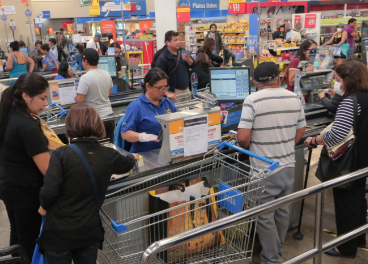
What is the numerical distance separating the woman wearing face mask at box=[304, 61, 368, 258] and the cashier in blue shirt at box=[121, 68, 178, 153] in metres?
1.28

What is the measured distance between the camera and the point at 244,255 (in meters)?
2.35

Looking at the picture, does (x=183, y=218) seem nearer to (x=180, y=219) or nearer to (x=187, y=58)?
(x=180, y=219)

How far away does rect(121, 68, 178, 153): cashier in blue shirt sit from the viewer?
2848 millimetres

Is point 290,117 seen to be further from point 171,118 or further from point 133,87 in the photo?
point 133,87

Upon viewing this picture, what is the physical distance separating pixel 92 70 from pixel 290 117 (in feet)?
8.21

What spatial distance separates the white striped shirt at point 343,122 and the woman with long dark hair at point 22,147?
203cm

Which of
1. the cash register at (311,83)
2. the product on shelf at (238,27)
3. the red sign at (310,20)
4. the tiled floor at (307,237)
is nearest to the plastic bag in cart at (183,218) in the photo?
the tiled floor at (307,237)

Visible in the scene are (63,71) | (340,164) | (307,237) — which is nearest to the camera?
(340,164)

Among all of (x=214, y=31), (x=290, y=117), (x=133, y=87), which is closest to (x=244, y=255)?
(x=290, y=117)

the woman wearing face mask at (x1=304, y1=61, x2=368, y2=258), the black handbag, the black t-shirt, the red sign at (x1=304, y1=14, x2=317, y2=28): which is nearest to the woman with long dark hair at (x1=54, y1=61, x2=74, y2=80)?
the black t-shirt

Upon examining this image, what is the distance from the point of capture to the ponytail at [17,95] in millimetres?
2078

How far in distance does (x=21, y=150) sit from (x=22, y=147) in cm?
2

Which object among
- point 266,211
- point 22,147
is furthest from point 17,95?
point 266,211

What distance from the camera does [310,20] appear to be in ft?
A: 39.1
